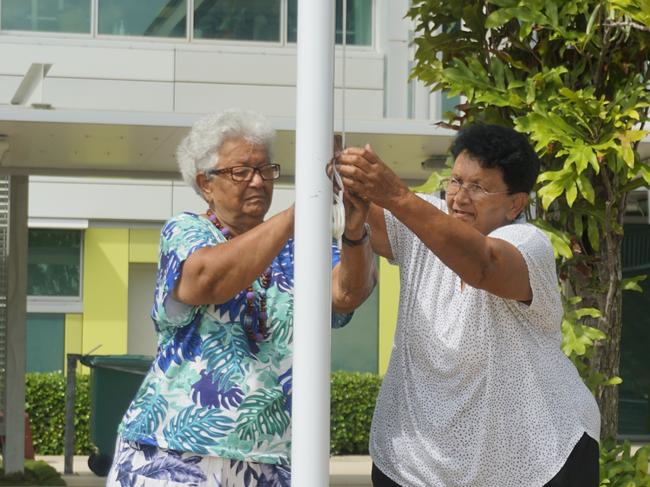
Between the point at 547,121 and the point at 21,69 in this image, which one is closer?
the point at 547,121

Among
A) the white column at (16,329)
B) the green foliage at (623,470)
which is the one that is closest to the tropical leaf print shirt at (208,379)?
the green foliage at (623,470)

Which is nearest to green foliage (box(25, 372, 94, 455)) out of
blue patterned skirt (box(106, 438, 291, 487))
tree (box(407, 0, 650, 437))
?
tree (box(407, 0, 650, 437))

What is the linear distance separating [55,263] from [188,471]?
1304 centimetres

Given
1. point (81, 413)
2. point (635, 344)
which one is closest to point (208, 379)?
point (81, 413)

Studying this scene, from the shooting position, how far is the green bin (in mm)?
10883

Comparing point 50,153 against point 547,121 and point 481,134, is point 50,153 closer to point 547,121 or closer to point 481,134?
point 547,121

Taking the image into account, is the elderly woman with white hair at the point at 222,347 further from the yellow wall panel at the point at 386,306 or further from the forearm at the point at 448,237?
the yellow wall panel at the point at 386,306

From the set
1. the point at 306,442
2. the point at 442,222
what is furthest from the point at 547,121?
the point at 306,442

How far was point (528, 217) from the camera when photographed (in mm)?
5430

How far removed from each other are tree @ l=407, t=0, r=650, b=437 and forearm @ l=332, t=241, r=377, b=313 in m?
1.75

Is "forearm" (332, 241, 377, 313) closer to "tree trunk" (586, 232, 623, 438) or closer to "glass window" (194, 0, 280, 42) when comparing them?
"tree trunk" (586, 232, 623, 438)

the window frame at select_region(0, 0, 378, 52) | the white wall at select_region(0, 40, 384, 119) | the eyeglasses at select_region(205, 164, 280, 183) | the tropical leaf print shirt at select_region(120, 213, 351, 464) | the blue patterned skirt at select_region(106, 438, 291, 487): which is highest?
the window frame at select_region(0, 0, 378, 52)

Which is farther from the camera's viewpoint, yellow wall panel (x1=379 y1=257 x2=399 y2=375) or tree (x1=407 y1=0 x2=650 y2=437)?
yellow wall panel (x1=379 y1=257 x2=399 y2=375)

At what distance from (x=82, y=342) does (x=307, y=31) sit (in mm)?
13488
